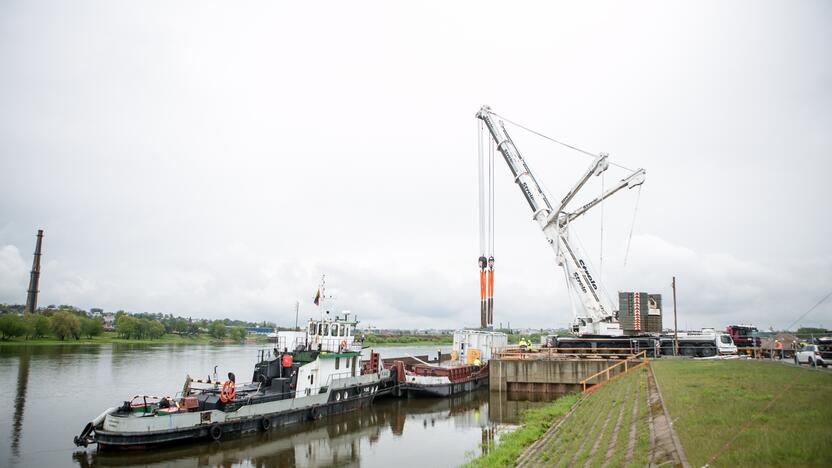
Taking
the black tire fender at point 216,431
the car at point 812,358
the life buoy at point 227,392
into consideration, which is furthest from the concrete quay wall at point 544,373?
the black tire fender at point 216,431

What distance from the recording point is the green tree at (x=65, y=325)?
75.5 meters

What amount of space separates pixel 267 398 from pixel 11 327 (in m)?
70.0


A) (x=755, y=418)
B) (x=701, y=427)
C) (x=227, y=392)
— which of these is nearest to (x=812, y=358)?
(x=755, y=418)

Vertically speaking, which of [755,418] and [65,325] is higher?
[755,418]

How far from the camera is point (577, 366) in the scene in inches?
1252

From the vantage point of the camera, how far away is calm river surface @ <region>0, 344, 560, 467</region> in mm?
18594

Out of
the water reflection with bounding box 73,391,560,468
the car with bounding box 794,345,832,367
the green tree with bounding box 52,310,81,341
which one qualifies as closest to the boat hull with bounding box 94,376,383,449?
the water reflection with bounding box 73,391,560,468

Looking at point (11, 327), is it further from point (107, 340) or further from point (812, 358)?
point (812, 358)

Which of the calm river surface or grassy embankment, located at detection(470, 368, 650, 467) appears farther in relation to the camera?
the calm river surface

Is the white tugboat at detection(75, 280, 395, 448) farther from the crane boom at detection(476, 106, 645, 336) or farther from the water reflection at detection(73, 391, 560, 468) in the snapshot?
the crane boom at detection(476, 106, 645, 336)

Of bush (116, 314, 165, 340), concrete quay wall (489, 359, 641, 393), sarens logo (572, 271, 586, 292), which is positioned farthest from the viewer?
bush (116, 314, 165, 340)

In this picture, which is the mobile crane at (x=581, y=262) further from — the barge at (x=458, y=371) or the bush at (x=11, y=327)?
the bush at (x=11, y=327)

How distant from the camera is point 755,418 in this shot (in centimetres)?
942

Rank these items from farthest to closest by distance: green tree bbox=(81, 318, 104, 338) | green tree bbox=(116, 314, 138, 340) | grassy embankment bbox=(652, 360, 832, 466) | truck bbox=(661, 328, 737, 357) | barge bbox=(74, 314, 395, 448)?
green tree bbox=(116, 314, 138, 340) < green tree bbox=(81, 318, 104, 338) < truck bbox=(661, 328, 737, 357) < barge bbox=(74, 314, 395, 448) < grassy embankment bbox=(652, 360, 832, 466)
